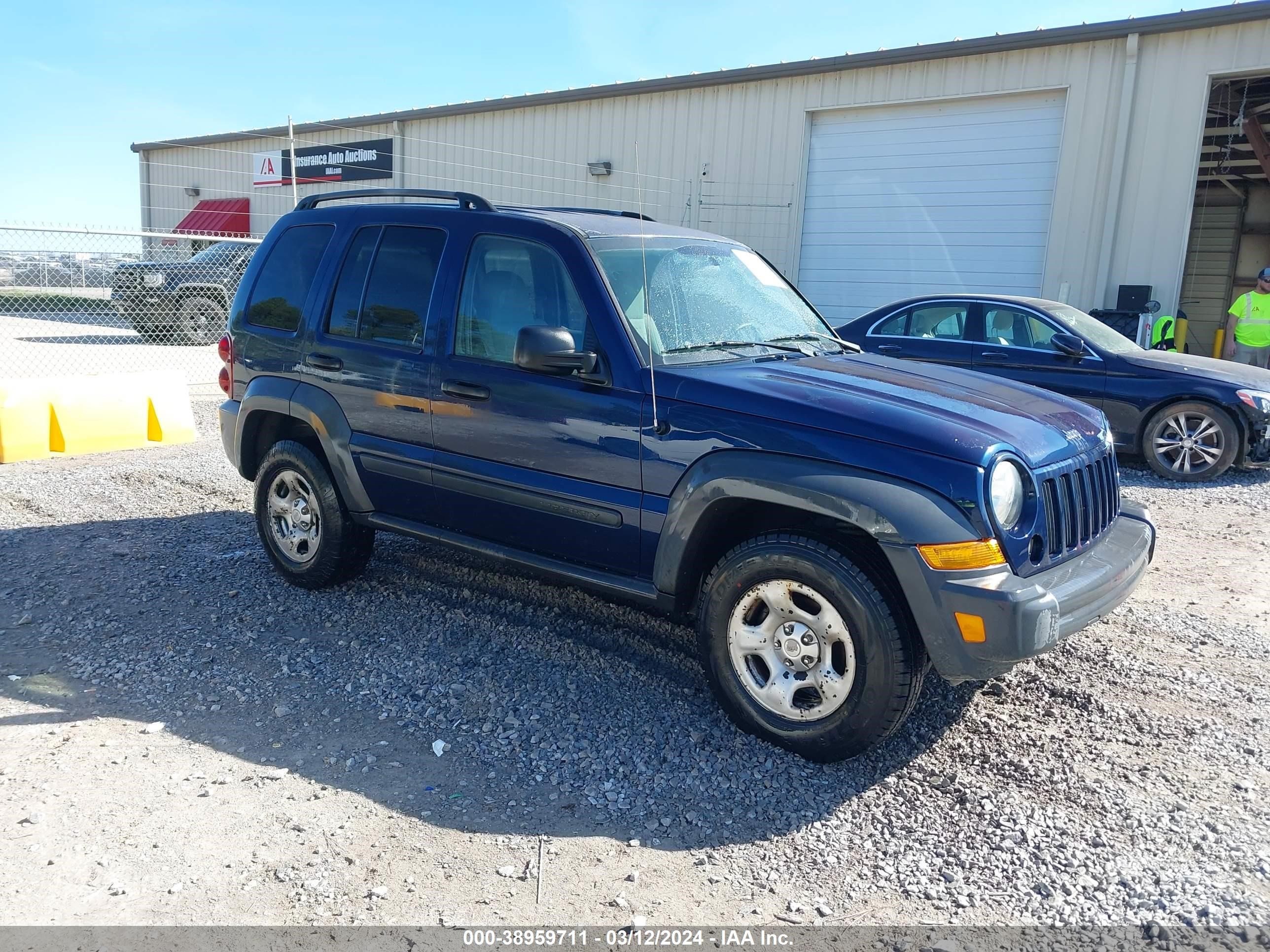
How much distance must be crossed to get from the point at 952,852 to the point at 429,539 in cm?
269

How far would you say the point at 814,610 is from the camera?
135 inches

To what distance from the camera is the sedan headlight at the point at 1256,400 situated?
26.2 ft

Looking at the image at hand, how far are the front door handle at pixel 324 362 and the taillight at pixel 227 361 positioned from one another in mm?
749

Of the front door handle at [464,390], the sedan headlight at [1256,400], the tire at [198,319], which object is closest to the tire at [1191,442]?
the sedan headlight at [1256,400]

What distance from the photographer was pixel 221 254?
1659 centimetres

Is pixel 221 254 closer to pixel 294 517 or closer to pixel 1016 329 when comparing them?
pixel 294 517

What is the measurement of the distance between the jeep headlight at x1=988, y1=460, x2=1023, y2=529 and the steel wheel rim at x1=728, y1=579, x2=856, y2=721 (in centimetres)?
64

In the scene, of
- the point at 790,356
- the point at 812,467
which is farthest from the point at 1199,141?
the point at 812,467

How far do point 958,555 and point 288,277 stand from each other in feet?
12.6

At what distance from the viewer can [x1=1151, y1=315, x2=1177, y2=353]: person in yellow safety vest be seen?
12125mm

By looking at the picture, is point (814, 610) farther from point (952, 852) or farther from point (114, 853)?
point (114, 853)

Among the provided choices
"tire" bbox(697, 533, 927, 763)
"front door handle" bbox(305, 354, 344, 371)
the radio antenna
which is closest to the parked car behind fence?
"front door handle" bbox(305, 354, 344, 371)

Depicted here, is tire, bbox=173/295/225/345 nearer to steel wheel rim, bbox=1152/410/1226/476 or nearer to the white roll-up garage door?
the white roll-up garage door

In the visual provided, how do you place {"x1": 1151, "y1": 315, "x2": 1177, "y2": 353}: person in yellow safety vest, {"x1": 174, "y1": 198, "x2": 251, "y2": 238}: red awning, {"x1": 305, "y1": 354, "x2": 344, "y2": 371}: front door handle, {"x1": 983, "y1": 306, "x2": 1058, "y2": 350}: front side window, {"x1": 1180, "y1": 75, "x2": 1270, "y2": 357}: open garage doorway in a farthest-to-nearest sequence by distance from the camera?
1. {"x1": 174, "y1": 198, "x2": 251, "y2": 238}: red awning
2. {"x1": 1180, "y1": 75, "x2": 1270, "y2": 357}: open garage doorway
3. {"x1": 1151, "y1": 315, "x2": 1177, "y2": 353}: person in yellow safety vest
4. {"x1": 983, "y1": 306, "x2": 1058, "y2": 350}: front side window
5. {"x1": 305, "y1": 354, "x2": 344, "y2": 371}: front door handle
